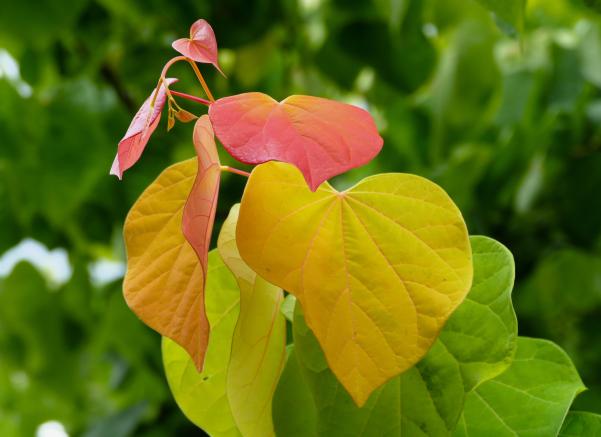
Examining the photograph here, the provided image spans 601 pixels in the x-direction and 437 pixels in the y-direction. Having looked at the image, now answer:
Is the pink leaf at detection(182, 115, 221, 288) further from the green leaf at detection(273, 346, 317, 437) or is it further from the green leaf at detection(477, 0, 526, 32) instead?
the green leaf at detection(477, 0, 526, 32)

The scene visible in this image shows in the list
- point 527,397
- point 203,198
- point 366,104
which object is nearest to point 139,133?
point 203,198

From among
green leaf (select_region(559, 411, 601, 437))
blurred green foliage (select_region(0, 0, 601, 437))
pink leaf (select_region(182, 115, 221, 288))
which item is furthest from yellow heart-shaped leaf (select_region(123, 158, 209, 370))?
blurred green foliage (select_region(0, 0, 601, 437))

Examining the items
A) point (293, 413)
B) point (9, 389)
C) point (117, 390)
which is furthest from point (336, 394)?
point (9, 389)

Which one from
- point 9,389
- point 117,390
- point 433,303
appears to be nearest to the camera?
point 433,303

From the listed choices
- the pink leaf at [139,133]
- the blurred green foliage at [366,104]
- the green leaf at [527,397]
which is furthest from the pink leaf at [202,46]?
the blurred green foliage at [366,104]

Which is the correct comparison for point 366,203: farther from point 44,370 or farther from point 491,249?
point 44,370

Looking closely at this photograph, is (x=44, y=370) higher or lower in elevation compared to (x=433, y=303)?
lower

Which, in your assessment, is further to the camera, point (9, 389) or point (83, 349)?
point (9, 389)
